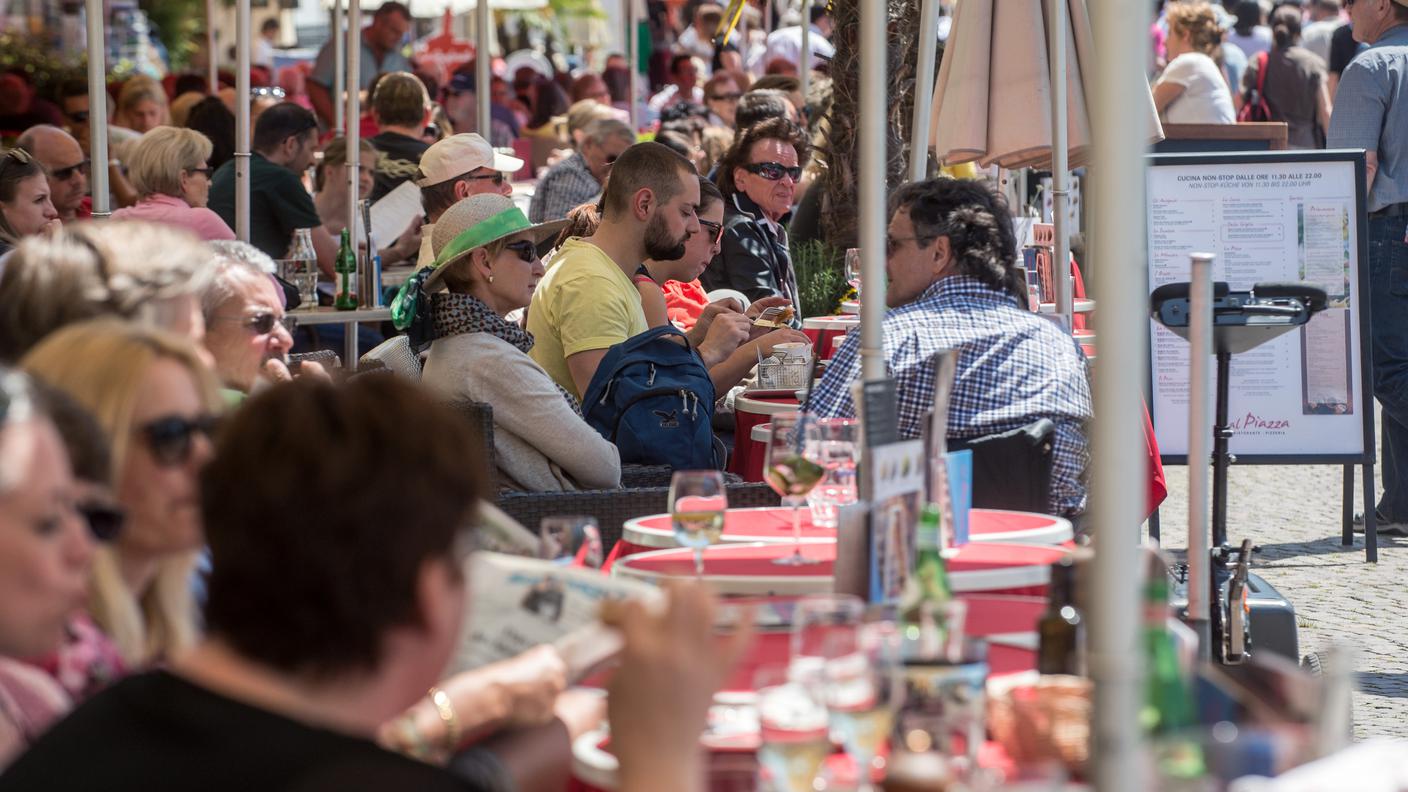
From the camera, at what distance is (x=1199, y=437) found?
3.46 metres

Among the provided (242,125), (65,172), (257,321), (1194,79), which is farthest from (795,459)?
(1194,79)

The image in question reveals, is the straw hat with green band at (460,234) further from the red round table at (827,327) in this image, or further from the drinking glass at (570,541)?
the drinking glass at (570,541)

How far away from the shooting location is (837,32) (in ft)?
30.9

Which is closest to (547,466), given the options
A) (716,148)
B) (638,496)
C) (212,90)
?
(638,496)

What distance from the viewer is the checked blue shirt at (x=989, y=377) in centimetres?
433

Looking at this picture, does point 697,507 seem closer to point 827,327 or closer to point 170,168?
point 827,327

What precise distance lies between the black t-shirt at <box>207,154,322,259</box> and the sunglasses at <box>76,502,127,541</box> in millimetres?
6528

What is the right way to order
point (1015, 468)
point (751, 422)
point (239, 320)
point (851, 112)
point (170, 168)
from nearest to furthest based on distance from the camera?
point (239, 320) → point (1015, 468) → point (751, 422) → point (170, 168) → point (851, 112)

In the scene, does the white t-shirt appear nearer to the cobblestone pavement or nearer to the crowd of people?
the cobblestone pavement

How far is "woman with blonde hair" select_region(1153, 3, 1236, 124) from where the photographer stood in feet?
35.5

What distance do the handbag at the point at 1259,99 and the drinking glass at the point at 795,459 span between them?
37.0 feet

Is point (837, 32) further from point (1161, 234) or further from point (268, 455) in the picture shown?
point (268, 455)

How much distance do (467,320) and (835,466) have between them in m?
1.74

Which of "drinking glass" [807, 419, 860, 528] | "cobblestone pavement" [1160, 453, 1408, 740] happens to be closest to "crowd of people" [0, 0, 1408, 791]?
"drinking glass" [807, 419, 860, 528]
